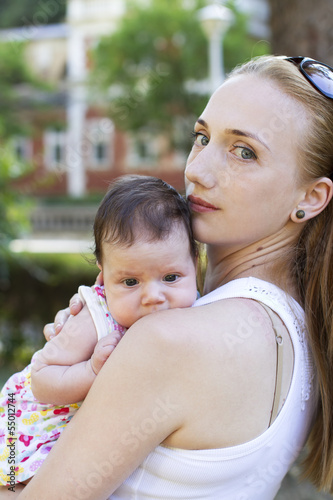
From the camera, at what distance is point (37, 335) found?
7449 millimetres

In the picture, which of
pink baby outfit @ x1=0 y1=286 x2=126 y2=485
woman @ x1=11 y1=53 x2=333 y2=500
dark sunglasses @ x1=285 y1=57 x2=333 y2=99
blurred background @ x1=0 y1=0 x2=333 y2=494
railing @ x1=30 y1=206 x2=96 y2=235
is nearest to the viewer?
woman @ x1=11 y1=53 x2=333 y2=500

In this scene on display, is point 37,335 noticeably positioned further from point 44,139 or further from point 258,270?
point 44,139

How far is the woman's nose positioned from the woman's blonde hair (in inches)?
16.0

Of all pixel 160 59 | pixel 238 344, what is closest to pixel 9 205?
pixel 238 344

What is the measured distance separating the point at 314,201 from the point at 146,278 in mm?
533

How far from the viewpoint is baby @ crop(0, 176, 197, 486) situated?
4.90 ft

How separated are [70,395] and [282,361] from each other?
19.9 inches

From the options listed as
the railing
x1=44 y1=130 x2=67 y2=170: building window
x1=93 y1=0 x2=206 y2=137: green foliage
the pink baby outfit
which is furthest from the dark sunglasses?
x1=44 y1=130 x2=67 y2=170: building window

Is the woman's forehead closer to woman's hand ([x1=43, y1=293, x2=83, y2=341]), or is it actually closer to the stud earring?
the stud earring

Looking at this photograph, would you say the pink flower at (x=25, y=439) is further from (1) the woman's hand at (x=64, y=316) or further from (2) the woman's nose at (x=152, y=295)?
(2) the woman's nose at (x=152, y=295)

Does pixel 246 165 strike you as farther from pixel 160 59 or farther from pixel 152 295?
pixel 160 59

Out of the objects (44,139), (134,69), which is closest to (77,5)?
(44,139)

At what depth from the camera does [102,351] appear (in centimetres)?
140

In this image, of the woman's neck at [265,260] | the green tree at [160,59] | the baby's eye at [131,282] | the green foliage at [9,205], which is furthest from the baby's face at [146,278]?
the green tree at [160,59]
